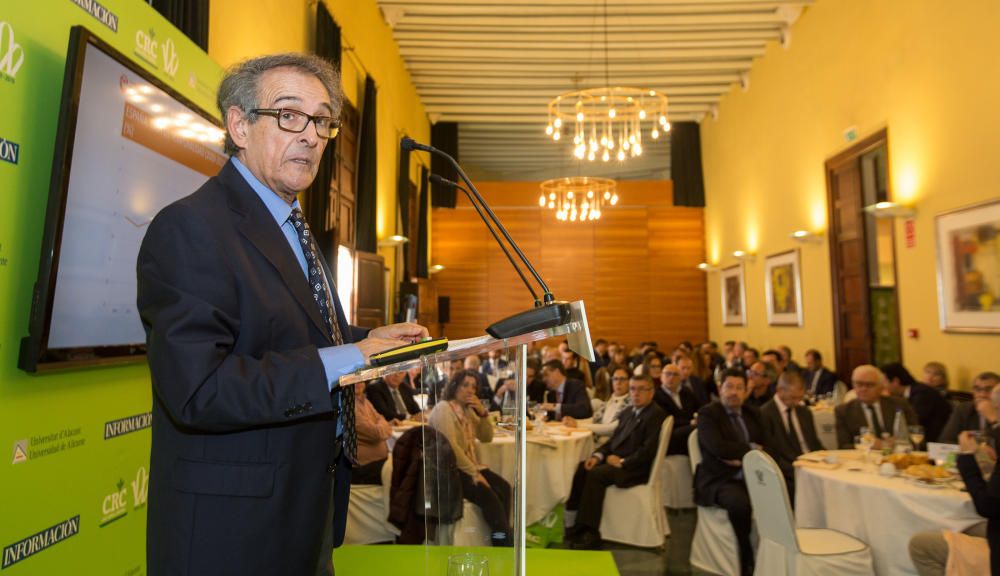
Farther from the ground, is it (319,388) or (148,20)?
(148,20)

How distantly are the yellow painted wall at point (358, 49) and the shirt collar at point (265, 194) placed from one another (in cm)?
337

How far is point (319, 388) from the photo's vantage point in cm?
109

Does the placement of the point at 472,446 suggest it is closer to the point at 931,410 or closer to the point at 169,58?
the point at 169,58

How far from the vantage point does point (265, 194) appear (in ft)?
4.51

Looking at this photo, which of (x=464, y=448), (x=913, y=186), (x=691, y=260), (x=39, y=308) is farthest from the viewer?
(x=691, y=260)

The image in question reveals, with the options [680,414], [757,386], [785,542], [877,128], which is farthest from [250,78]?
[877,128]

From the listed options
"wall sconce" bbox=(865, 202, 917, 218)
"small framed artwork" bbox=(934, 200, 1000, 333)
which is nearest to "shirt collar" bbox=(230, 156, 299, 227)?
"small framed artwork" bbox=(934, 200, 1000, 333)

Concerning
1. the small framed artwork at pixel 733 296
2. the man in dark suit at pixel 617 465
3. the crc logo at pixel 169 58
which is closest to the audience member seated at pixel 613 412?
the man in dark suit at pixel 617 465

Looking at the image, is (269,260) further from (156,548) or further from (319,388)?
(156,548)

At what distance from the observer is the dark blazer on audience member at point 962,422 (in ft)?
15.0

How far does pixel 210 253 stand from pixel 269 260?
0.40 ft

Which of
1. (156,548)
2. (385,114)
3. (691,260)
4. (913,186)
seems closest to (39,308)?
(156,548)

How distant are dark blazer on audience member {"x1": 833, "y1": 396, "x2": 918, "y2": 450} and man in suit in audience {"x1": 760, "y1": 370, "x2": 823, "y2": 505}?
0.23m

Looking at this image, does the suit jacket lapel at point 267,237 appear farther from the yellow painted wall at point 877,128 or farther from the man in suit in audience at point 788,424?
the yellow painted wall at point 877,128
